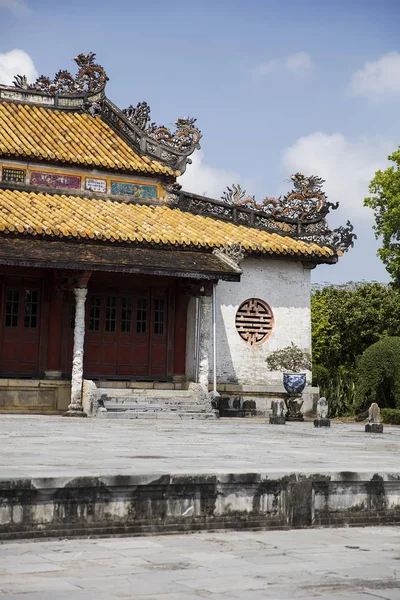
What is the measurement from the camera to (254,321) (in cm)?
2420

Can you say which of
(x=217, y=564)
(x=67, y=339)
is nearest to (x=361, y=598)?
(x=217, y=564)

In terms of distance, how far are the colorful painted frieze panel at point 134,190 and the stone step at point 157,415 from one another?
647 cm

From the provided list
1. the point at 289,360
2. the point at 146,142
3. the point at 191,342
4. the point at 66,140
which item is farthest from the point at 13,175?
the point at 289,360

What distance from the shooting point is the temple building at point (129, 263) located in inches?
835

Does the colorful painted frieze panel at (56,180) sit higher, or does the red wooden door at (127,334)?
the colorful painted frieze panel at (56,180)

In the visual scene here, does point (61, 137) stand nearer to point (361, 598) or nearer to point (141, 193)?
point (141, 193)

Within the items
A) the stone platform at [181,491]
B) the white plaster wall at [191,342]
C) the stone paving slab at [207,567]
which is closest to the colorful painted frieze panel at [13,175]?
the white plaster wall at [191,342]

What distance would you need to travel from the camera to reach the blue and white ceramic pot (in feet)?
70.9

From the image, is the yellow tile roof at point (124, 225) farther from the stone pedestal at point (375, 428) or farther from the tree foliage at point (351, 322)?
the tree foliage at point (351, 322)

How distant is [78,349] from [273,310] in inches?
222

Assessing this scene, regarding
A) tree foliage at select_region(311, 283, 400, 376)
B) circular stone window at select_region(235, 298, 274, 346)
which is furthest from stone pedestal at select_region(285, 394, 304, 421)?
tree foliage at select_region(311, 283, 400, 376)

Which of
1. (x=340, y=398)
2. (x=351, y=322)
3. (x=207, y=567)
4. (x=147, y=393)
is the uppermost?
(x=351, y=322)

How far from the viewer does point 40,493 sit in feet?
21.9

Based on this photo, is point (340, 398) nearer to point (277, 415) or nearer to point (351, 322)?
point (351, 322)
